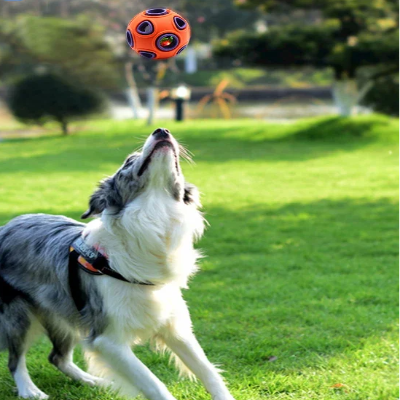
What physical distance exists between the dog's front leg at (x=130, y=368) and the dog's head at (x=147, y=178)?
70cm

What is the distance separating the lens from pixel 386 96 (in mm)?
21734

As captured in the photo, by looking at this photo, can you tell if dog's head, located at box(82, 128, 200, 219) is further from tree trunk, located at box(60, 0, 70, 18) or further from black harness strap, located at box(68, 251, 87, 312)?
tree trunk, located at box(60, 0, 70, 18)

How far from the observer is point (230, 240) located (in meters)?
7.57

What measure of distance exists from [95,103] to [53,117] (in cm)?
132

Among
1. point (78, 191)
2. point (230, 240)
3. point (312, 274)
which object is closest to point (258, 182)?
point (78, 191)

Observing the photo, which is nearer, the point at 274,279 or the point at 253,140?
the point at 274,279

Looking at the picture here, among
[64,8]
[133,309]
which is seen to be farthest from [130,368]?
[64,8]

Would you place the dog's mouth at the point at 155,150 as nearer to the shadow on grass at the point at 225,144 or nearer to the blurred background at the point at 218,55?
the shadow on grass at the point at 225,144

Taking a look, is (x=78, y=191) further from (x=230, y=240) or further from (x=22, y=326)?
(x=22, y=326)

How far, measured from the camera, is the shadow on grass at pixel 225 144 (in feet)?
46.4

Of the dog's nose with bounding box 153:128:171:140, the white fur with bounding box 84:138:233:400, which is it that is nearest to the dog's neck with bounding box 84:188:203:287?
the white fur with bounding box 84:138:233:400

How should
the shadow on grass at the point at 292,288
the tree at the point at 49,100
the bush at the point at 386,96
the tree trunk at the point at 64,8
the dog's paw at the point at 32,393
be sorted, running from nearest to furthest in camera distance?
the dog's paw at the point at 32,393 < the shadow on grass at the point at 292,288 < the tree at the point at 49,100 < the bush at the point at 386,96 < the tree trunk at the point at 64,8

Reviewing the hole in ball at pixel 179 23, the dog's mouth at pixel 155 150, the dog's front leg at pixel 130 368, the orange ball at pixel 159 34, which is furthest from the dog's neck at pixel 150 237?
the hole in ball at pixel 179 23

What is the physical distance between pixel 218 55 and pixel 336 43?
307cm
